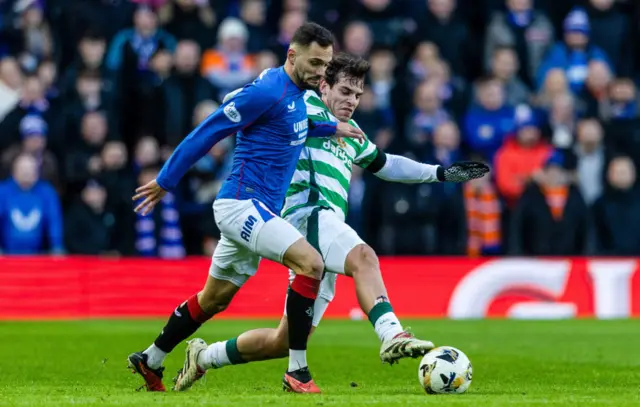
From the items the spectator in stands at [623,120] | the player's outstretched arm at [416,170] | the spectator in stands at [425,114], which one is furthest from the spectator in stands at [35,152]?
the player's outstretched arm at [416,170]

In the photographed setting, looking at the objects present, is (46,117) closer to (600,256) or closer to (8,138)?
(8,138)

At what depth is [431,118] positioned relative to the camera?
765 inches

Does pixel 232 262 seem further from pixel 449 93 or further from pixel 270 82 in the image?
pixel 449 93

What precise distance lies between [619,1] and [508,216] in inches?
203

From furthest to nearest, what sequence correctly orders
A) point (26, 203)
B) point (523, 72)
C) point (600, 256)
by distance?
point (523, 72) → point (600, 256) → point (26, 203)

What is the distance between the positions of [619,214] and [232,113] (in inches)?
Result: 453

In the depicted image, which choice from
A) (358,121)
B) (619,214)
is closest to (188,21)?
(358,121)

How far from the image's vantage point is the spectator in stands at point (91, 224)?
18312 mm

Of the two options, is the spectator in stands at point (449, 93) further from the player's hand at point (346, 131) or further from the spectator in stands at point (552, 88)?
the player's hand at point (346, 131)

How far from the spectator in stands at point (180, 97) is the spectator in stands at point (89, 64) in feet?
2.75

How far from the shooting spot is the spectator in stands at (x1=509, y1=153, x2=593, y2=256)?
1892 centimetres

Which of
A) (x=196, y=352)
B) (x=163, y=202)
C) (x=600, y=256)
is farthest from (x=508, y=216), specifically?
(x=196, y=352)

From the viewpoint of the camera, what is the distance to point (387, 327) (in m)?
8.76

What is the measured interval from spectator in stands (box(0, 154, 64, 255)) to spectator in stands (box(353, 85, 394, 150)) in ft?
14.7
